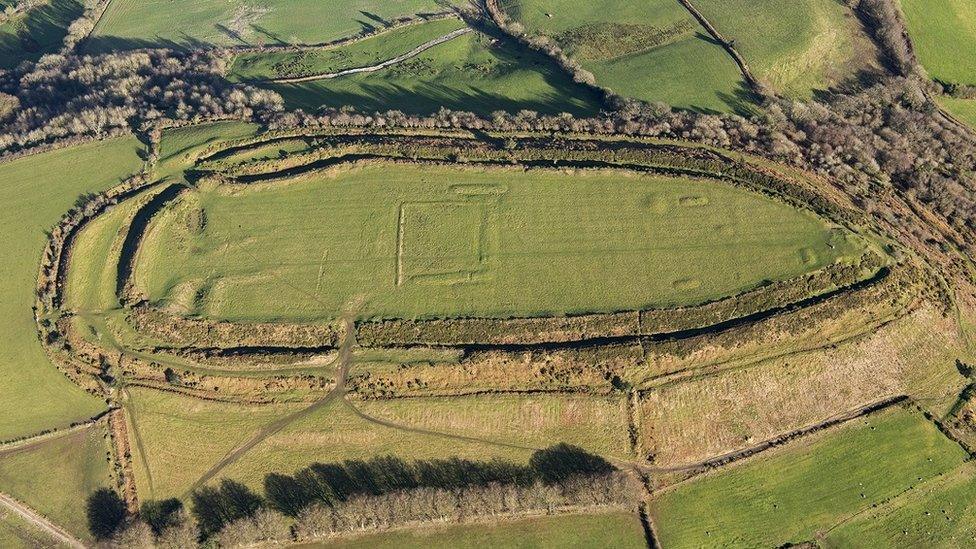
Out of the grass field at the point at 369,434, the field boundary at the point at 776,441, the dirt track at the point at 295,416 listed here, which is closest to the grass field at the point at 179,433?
the grass field at the point at 369,434

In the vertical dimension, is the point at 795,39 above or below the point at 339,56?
above

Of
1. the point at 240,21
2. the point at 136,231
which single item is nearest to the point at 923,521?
the point at 136,231

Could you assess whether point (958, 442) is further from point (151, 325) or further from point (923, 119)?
point (151, 325)

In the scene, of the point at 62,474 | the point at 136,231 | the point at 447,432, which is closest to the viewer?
the point at 447,432

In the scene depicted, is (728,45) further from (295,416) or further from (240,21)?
(240,21)

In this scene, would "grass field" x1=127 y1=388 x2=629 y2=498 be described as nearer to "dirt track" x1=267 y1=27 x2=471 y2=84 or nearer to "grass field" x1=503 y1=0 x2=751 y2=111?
"grass field" x1=503 y1=0 x2=751 y2=111

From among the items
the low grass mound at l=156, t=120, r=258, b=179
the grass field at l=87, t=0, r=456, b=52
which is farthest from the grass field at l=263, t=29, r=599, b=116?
the grass field at l=87, t=0, r=456, b=52
